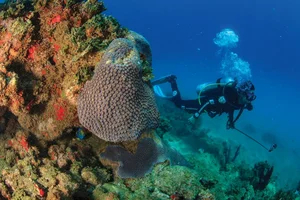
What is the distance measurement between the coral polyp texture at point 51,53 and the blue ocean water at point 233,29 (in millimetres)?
74399

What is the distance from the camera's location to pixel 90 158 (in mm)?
4551

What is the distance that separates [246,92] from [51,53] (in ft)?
23.1

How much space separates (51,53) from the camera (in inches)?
166

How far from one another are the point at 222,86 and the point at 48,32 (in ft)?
23.0

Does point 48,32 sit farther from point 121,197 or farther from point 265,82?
point 265,82

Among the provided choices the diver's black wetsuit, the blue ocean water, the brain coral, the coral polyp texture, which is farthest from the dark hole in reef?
the blue ocean water

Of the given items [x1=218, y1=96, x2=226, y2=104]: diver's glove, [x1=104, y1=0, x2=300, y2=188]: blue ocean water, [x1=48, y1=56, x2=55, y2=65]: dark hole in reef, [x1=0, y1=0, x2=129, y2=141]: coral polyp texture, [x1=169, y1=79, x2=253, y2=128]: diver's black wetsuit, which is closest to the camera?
[x1=0, y1=0, x2=129, y2=141]: coral polyp texture

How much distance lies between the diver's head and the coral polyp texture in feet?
20.1

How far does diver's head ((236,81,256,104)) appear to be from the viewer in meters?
8.94

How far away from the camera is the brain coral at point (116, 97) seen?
3514 mm

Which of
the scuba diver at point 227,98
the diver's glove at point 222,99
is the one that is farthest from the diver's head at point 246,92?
the diver's glove at point 222,99

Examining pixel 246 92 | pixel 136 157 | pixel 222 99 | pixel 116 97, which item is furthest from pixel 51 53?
pixel 246 92

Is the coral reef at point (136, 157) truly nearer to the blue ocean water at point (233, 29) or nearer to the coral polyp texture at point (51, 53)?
the coral polyp texture at point (51, 53)

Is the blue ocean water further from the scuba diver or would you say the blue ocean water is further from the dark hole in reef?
the dark hole in reef
